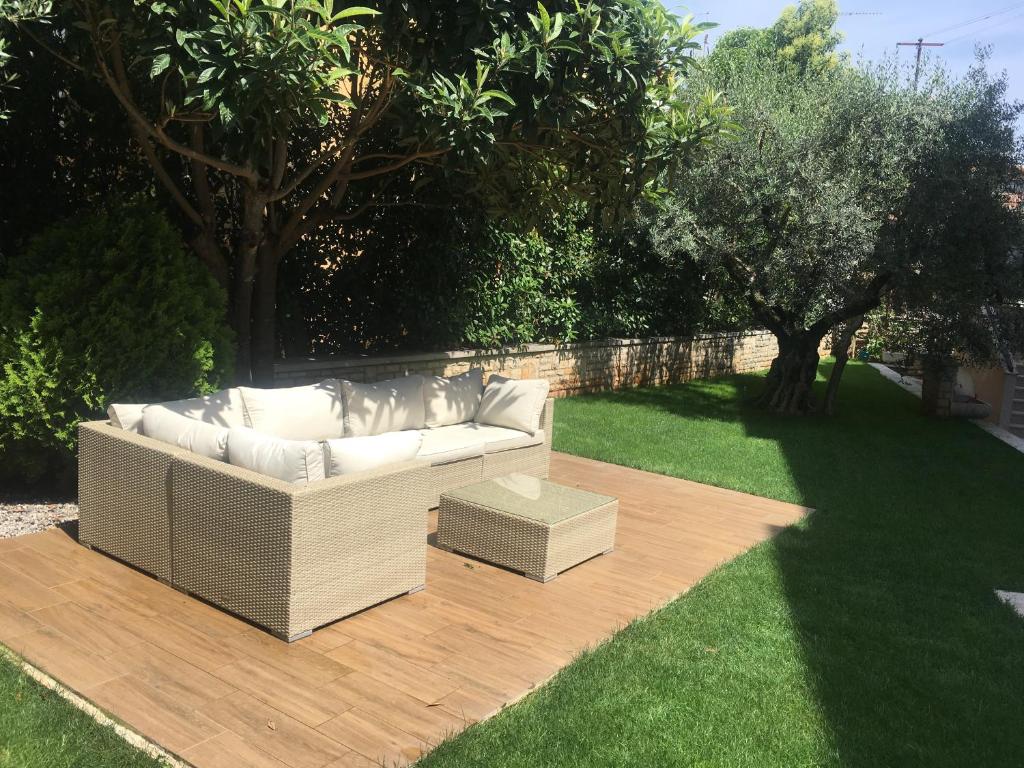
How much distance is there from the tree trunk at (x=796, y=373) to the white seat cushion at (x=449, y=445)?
7.15 metres

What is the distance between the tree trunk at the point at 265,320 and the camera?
760cm

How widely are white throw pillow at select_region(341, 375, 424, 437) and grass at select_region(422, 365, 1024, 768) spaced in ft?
9.07

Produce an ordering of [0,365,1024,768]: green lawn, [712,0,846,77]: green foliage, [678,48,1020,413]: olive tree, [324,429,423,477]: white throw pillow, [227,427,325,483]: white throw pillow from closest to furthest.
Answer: [0,365,1024,768]: green lawn < [227,427,325,483]: white throw pillow < [324,429,423,477]: white throw pillow < [678,48,1020,413]: olive tree < [712,0,846,77]: green foliage

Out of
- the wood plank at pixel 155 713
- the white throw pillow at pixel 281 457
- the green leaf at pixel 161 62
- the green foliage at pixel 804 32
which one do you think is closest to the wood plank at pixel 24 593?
the wood plank at pixel 155 713

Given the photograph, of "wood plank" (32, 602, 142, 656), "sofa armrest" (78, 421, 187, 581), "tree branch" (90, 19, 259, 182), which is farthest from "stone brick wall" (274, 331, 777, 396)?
"wood plank" (32, 602, 142, 656)

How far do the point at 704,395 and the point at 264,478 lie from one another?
11.0 metres

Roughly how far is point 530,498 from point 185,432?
2.20m

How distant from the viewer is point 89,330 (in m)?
5.70

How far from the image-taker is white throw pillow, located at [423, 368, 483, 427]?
741 centimetres

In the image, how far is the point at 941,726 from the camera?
144 inches

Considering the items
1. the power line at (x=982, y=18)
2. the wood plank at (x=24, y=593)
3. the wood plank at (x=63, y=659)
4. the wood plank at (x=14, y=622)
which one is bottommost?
the wood plank at (x=24, y=593)

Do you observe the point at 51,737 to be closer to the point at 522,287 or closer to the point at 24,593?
the point at 24,593

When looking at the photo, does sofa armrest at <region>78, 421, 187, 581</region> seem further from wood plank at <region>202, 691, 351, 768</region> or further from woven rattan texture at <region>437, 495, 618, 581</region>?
woven rattan texture at <region>437, 495, 618, 581</region>

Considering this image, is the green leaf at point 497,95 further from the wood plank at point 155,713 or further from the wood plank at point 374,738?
the wood plank at point 155,713
